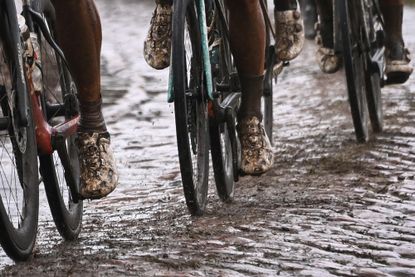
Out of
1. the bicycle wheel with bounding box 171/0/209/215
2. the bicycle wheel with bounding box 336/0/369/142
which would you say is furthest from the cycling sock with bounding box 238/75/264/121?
the bicycle wheel with bounding box 336/0/369/142

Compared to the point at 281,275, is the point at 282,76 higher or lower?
lower

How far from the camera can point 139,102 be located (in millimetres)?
10609

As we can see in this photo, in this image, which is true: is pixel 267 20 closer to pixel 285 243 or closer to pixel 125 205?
pixel 125 205

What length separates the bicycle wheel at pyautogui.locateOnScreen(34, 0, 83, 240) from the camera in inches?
208

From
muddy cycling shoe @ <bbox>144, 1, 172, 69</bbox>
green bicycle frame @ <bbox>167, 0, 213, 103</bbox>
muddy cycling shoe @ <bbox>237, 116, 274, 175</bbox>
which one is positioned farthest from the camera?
muddy cycling shoe @ <bbox>237, 116, 274, 175</bbox>

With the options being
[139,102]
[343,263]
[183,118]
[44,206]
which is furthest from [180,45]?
[139,102]

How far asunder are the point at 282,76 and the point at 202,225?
6402mm

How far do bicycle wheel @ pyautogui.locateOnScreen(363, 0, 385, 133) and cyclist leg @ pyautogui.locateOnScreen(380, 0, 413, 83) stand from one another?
0.06 meters

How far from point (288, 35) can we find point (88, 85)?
2.56 metres

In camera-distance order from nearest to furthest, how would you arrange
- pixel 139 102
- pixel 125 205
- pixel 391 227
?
pixel 391 227
pixel 125 205
pixel 139 102

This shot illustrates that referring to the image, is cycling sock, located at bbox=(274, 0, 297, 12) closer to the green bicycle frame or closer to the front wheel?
the green bicycle frame

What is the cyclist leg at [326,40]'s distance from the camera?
8.28 m

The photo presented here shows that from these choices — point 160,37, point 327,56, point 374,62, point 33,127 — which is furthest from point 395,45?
point 33,127

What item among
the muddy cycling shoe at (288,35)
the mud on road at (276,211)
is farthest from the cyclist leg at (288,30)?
the mud on road at (276,211)
